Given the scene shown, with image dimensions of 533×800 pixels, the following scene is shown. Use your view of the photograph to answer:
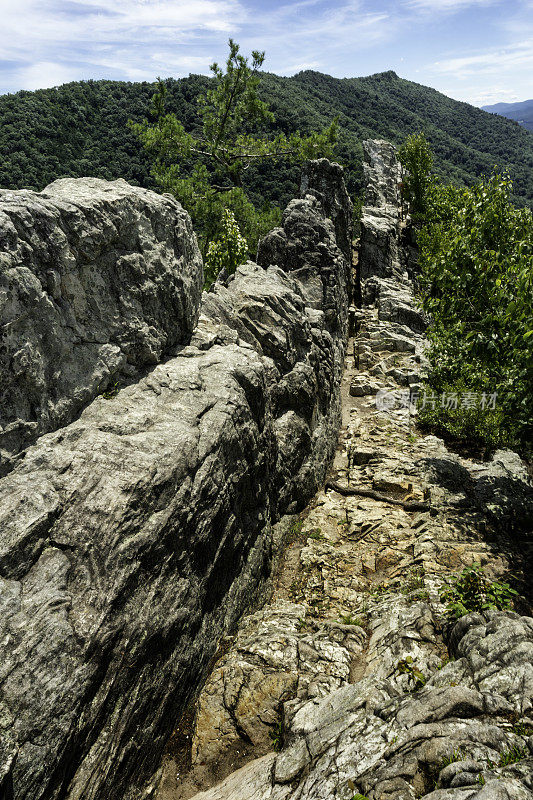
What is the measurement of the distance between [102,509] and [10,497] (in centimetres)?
133

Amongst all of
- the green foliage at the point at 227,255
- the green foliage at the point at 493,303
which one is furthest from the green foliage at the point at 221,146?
the green foliage at the point at 493,303

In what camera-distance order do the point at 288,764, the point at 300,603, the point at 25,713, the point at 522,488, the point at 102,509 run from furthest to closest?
the point at 522,488, the point at 300,603, the point at 102,509, the point at 288,764, the point at 25,713

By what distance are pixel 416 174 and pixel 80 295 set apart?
50672 mm

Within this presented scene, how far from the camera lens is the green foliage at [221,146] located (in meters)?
30.0

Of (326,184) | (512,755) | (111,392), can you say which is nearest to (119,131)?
(326,184)

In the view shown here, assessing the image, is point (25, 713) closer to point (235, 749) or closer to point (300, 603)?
point (235, 749)

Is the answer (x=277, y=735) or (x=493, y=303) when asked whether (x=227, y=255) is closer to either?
(x=493, y=303)

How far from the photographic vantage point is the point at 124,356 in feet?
31.3

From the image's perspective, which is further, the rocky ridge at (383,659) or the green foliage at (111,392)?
the green foliage at (111,392)

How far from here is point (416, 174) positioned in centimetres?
4909

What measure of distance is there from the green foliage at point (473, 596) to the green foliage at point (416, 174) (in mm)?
45006

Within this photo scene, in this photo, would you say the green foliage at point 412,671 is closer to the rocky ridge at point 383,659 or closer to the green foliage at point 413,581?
the rocky ridge at point 383,659

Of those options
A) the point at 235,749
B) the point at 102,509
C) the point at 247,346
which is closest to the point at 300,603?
the point at 235,749

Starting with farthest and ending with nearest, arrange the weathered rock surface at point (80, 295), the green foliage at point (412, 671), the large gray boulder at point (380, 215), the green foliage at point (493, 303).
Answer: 1. the large gray boulder at point (380, 215)
2. the green foliage at point (493, 303)
3. the green foliage at point (412, 671)
4. the weathered rock surface at point (80, 295)
